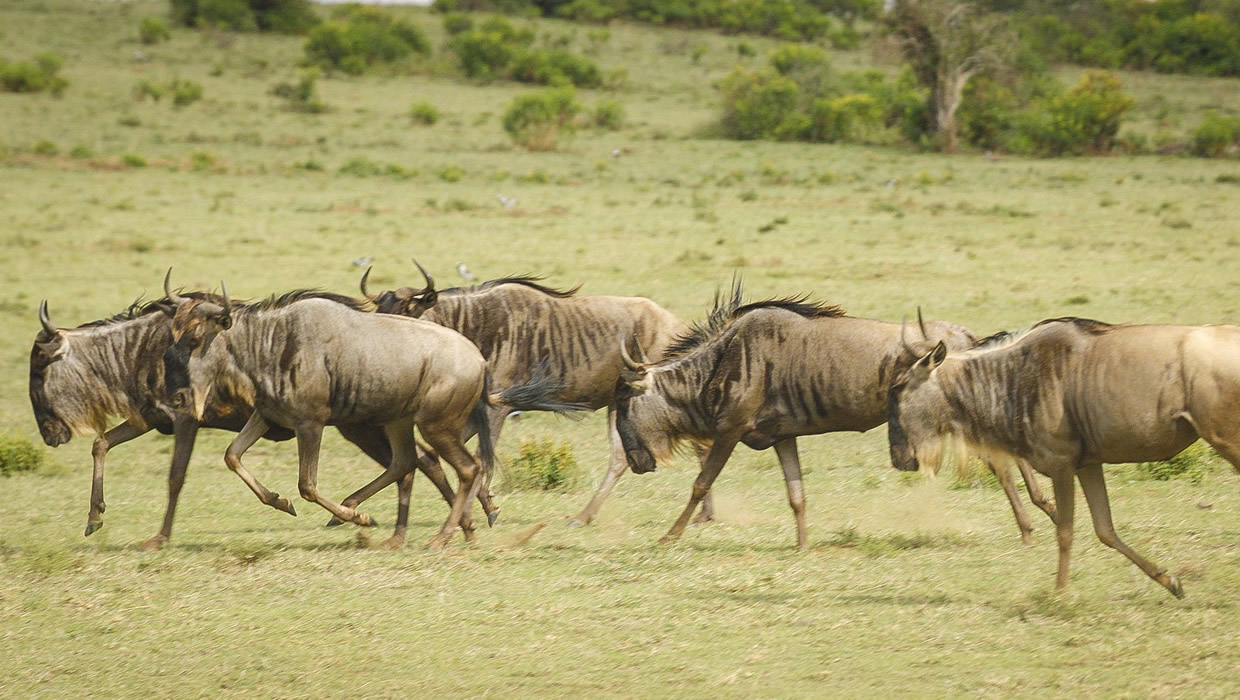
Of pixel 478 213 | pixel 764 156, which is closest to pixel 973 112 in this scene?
pixel 764 156

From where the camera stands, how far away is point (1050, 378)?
6.41 meters

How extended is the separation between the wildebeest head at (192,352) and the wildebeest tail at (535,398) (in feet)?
5.27

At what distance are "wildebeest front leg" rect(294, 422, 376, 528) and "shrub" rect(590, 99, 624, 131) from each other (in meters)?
29.1

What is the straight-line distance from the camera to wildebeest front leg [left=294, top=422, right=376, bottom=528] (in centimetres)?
780

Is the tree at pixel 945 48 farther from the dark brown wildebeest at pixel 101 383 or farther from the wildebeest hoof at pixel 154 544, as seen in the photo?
the wildebeest hoof at pixel 154 544

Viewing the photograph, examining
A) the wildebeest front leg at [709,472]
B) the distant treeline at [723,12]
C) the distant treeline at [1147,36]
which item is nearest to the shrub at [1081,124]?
the distant treeline at [1147,36]

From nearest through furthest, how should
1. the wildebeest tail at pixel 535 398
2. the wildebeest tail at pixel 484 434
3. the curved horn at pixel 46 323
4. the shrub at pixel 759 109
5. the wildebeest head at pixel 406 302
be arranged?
the curved horn at pixel 46 323 → the wildebeest tail at pixel 484 434 → the wildebeest tail at pixel 535 398 → the wildebeest head at pixel 406 302 → the shrub at pixel 759 109

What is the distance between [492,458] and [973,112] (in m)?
27.4

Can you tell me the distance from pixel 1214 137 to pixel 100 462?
26668mm

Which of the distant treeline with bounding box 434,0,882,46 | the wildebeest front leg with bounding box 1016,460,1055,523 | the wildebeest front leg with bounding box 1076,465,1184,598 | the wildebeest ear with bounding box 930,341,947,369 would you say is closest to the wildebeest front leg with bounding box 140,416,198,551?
the wildebeest ear with bounding box 930,341,947,369

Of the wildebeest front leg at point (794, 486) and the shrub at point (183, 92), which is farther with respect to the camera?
the shrub at point (183, 92)

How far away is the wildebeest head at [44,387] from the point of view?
335 inches

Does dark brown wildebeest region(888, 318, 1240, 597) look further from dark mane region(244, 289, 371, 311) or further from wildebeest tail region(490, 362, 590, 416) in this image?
dark mane region(244, 289, 371, 311)

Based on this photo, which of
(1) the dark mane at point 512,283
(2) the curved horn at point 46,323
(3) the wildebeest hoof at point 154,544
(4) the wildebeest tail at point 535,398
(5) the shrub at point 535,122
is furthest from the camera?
(5) the shrub at point 535,122
